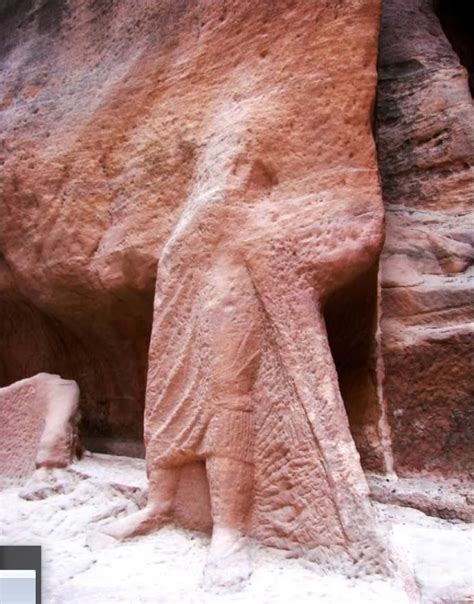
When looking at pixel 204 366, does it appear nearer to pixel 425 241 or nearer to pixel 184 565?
pixel 184 565

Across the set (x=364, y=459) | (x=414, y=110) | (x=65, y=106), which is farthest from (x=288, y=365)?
(x=65, y=106)

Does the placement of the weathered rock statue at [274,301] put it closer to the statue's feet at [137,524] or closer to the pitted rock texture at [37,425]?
the statue's feet at [137,524]

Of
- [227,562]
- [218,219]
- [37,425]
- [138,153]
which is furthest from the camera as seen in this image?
[37,425]

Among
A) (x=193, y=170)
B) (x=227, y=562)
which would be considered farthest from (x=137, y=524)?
(x=193, y=170)

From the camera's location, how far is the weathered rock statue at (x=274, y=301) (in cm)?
228

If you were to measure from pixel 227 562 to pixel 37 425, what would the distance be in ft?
6.05

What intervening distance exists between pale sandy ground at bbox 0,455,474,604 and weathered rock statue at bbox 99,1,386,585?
0.08 meters

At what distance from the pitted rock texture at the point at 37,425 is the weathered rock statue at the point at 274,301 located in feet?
3.24

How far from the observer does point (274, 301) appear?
2539 mm

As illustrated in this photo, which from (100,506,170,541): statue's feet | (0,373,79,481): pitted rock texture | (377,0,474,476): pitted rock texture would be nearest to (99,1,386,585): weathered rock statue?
(100,506,170,541): statue's feet

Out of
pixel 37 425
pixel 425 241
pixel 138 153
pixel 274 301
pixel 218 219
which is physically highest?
pixel 138 153

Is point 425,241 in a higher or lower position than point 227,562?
higher

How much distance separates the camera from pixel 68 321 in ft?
13.4

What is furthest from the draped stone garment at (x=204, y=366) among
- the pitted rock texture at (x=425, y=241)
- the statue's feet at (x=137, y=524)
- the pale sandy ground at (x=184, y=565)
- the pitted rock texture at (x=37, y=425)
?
the pitted rock texture at (x=37, y=425)
